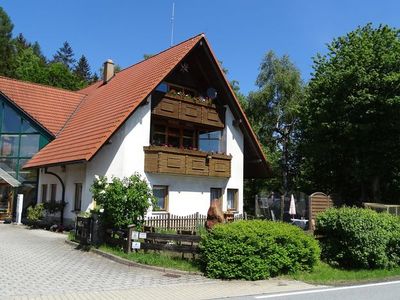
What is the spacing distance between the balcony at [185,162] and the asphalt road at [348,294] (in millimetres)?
10968

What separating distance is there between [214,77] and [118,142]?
6444mm

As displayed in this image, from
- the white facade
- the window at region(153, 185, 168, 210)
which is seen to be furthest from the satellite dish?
the window at region(153, 185, 168, 210)

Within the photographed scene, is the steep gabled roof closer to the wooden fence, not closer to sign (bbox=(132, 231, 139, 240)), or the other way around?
the wooden fence

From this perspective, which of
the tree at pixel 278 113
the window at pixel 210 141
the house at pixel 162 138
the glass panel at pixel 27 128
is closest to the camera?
the house at pixel 162 138

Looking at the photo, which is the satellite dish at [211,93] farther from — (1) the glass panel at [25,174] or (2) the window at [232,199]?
(1) the glass panel at [25,174]

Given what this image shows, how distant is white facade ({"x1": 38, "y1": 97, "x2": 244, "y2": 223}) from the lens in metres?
20.4

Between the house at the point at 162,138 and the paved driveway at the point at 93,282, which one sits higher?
the house at the point at 162,138

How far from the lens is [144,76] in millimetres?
23125

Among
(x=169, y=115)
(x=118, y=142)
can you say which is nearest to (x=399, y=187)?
(x=169, y=115)

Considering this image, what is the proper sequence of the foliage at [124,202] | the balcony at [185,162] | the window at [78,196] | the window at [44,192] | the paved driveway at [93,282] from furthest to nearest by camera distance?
the window at [44,192], the window at [78,196], the balcony at [185,162], the foliage at [124,202], the paved driveway at [93,282]

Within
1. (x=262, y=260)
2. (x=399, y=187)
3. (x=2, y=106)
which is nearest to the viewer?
(x=262, y=260)

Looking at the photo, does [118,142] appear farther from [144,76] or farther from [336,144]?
[336,144]

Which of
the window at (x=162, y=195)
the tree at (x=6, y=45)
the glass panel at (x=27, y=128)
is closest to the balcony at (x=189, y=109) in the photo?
the window at (x=162, y=195)

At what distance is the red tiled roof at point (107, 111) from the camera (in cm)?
1961
